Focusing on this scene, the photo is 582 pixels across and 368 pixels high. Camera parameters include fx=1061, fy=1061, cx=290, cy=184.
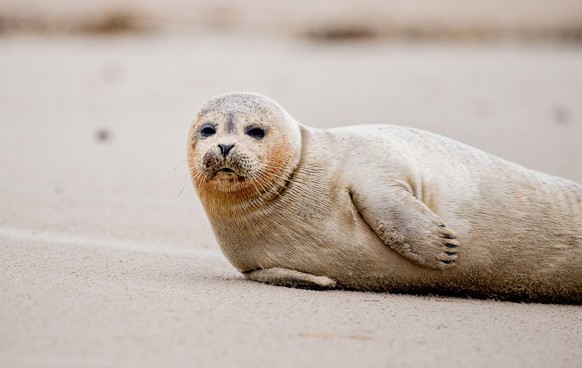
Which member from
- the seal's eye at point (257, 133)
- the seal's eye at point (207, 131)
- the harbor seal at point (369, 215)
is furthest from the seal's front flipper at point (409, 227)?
the seal's eye at point (207, 131)

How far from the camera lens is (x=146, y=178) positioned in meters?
8.80

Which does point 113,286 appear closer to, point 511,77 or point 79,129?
point 79,129

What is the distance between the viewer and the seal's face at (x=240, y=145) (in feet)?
17.0

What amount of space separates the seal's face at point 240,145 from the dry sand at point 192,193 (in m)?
0.52

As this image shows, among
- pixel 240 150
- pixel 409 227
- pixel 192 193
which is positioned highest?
pixel 240 150

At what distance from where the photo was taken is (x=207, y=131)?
5.46 metres

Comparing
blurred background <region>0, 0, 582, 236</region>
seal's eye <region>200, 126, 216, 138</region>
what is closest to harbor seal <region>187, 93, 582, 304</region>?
seal's eye <region>200, 126, 216, 138</region>

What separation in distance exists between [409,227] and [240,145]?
0.92 m

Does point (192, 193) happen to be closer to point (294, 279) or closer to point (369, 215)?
point (294, 279)

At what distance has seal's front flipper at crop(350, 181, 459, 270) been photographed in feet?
16.9

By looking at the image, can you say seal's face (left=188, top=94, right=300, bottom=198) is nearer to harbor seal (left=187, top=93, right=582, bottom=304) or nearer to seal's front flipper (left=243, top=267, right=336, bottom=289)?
harbor seal (left=187, top=93, right=582, bottom=304)

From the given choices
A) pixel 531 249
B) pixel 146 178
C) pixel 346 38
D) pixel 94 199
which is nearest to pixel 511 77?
pixel 346 38

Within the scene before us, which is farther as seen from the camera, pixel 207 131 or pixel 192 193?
pixel 192 193

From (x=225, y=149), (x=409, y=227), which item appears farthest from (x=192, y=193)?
(x=409, y=227)
